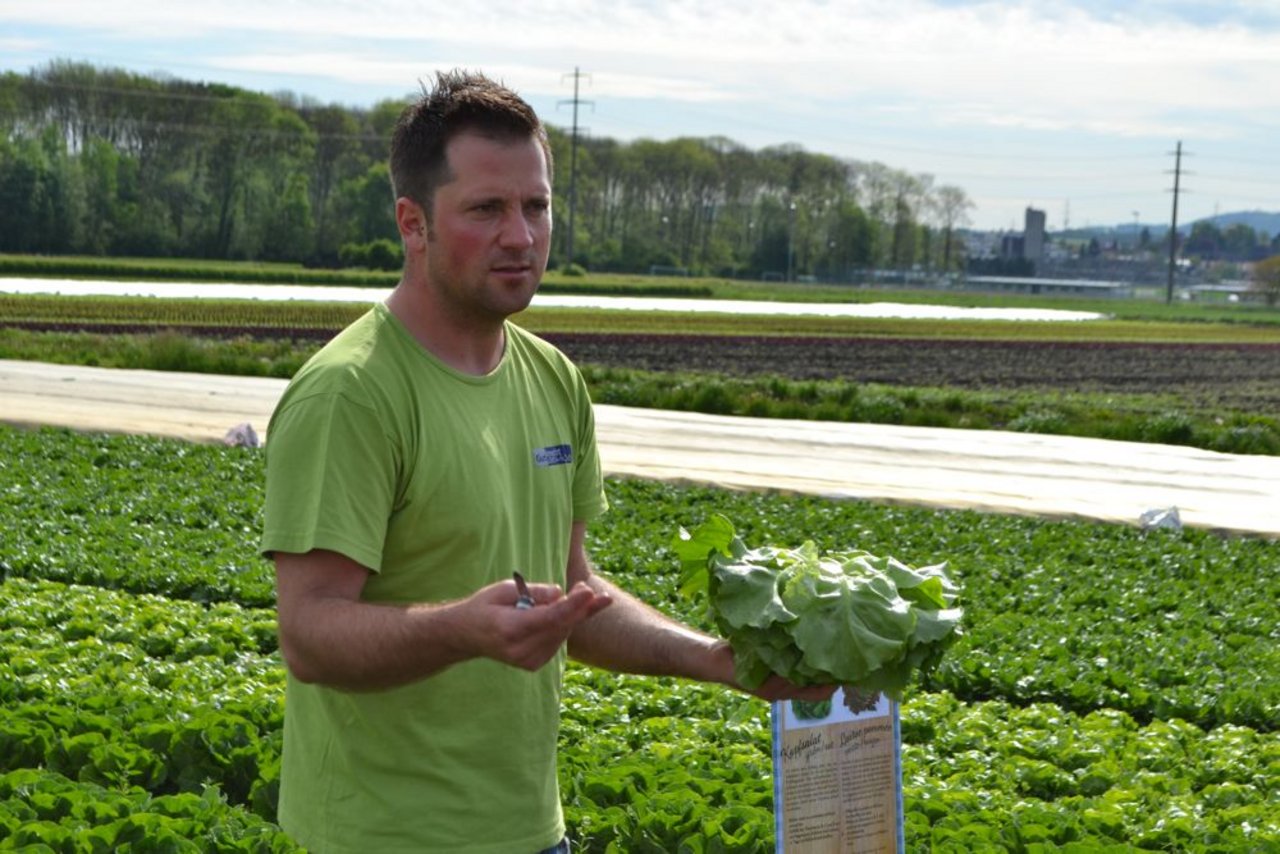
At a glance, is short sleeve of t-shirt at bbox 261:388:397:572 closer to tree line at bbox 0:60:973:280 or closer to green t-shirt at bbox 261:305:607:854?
green t-shirt at bbox 261:305:607:854

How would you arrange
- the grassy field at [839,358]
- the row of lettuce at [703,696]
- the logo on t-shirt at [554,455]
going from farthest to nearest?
the grassy field at [839,358], the row of lettuce at [703,696], the logo on t-shirt at [554,455]

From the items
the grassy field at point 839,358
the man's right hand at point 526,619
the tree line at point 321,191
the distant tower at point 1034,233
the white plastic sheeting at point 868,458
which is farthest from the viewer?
the distant tower at point 1034,233

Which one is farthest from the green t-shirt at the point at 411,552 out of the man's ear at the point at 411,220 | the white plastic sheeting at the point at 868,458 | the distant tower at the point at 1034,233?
the distant tower at the point at 1034,233

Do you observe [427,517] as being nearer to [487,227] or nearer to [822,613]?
[487,227]

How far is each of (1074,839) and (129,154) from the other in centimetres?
11228

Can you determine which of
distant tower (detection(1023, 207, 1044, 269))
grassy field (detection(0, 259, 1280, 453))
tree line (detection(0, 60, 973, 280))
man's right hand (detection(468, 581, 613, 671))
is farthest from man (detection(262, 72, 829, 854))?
distant tower (detection(1023, 207, 1044, 269))

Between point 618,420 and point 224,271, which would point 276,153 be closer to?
point 224,271

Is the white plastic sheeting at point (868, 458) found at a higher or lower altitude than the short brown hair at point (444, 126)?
lower

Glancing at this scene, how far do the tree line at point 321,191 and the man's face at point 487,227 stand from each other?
2482 inches

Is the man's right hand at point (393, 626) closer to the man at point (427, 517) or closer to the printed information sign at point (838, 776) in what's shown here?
the man at point (427, 517)

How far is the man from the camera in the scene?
9.83 feet

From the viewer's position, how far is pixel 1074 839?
232 inches

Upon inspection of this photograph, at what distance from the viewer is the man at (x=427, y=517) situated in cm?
300

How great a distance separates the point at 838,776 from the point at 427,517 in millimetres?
917
